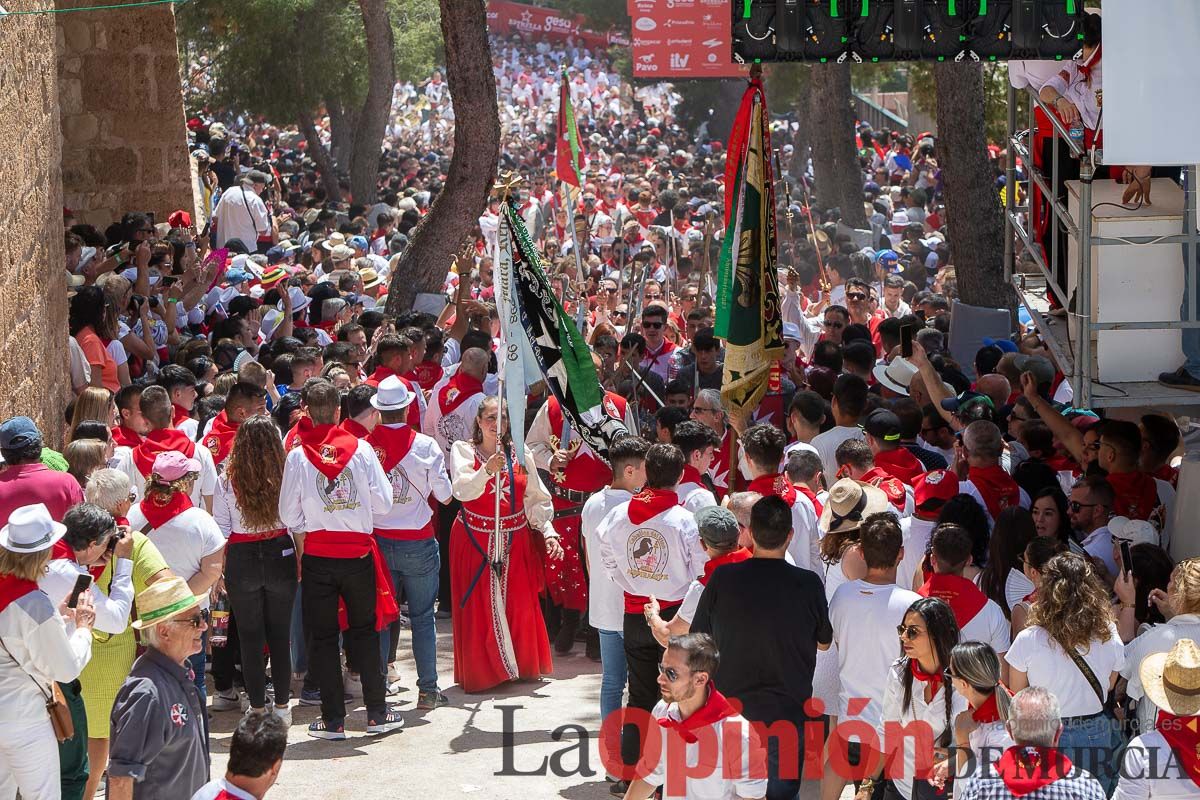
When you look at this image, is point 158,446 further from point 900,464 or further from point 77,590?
point 900,464

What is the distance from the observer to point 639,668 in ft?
24.1

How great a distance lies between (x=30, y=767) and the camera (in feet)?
19.7

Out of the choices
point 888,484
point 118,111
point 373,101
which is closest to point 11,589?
point 888,484

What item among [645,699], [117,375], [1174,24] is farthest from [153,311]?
[1174,24]

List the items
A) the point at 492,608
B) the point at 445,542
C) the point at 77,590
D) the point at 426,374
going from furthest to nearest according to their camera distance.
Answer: the point at 426,374 → the point at 445,542 → the point at 492,608 → the point at 77,590

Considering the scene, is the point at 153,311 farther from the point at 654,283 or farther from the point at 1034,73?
the point at 1034,73

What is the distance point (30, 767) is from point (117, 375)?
532cm

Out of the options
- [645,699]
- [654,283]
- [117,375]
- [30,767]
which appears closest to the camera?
[30,767]

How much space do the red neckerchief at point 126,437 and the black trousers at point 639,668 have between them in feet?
10.4

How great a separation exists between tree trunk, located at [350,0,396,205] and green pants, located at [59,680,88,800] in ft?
58.8

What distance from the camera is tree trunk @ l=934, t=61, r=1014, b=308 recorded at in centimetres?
1428

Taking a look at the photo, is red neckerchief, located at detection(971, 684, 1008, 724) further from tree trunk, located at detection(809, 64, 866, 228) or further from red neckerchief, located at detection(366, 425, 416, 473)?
tree trunk, located at detection(809, 64, 866, 228)

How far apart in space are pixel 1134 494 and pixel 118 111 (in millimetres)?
12836

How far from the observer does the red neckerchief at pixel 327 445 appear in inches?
315
